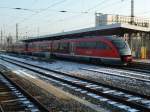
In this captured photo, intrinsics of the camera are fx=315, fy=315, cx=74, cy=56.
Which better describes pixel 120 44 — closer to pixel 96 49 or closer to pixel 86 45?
pixel 96 49

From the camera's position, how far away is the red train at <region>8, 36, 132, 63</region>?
1003 inches

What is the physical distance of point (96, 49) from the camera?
28078 millimetres

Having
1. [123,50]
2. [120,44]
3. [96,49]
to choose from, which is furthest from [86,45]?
[123,50]

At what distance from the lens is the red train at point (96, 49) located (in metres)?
25.5

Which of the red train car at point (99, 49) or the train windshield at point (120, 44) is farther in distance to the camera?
the train windshield at point (120, 44)

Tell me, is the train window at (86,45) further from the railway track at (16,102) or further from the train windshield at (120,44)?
the railway track at (16,102)

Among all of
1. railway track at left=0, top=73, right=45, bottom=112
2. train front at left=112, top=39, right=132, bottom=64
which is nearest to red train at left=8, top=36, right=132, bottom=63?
train front at left=112, top=39, right=132, bottom=64

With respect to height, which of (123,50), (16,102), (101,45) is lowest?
(16,102)

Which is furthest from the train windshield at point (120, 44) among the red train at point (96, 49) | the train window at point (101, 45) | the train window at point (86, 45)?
the train window at point (86, 45)

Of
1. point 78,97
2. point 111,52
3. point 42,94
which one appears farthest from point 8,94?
point 111,52

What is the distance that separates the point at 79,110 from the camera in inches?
368

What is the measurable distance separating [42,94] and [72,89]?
169 cm

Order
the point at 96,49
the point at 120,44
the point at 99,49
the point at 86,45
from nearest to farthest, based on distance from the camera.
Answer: the point at 120,44 → the point at 99,49 → the point at 96,49 → the point at 86,45

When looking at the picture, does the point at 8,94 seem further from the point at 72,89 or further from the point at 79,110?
the point at 79,110
